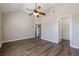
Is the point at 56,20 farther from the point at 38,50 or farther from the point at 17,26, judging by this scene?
the point at 17,26

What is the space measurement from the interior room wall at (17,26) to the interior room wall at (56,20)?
1.34 m

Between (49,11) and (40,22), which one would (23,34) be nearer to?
(40,22)

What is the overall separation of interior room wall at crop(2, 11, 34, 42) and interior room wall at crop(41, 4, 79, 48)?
1.34 m

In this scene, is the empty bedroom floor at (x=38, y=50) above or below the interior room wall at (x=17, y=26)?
below

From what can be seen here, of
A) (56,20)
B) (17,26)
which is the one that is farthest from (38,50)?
(17,26)

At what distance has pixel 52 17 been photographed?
5543 mm

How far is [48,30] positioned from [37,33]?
1.63 meters

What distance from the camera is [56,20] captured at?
17.4ft

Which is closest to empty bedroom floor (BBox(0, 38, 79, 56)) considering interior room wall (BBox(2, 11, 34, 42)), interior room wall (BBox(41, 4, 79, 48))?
interior room wall (BBox(41, 4, 79, 48))

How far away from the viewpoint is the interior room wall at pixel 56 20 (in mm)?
4379

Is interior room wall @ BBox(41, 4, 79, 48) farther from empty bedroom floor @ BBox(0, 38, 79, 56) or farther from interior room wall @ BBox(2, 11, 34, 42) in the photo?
interior room wall @ BBox(2, 11, 34, 42)

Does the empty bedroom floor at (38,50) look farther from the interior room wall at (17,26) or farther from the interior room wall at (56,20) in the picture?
the interior room wall at (17,26)

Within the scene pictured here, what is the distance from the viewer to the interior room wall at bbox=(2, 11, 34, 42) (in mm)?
5633

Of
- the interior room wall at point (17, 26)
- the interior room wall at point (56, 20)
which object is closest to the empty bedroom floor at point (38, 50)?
→ the interior room wall at point (56, 20)
